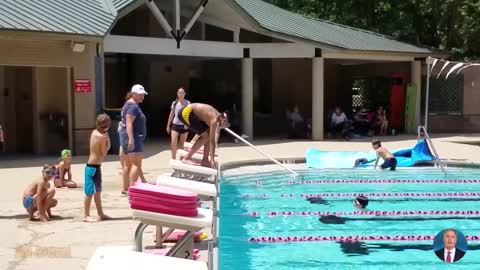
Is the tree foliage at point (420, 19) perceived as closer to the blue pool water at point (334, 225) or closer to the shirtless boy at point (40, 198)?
the blue pool water at point (334, 225)

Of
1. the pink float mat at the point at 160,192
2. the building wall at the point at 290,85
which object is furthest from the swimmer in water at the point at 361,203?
the building wall at the point at 290,85

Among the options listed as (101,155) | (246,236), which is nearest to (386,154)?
(246,236)

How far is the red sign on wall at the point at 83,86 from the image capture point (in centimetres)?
1655

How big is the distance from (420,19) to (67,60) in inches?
716

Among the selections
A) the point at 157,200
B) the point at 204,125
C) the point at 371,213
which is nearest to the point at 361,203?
the point at 371,213

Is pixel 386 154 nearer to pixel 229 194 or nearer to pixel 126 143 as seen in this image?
pixel 229 194

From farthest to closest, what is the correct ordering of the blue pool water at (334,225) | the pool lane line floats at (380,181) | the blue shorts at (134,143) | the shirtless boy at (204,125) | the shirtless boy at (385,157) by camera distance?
the shirtless boy at (385,157) < the pool lane line floats at (380,181) < the shirtless boy at (204,125) < the blue shorts at (134,143) < the blue pool water at (334,225)

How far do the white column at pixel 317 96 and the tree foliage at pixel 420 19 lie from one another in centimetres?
878

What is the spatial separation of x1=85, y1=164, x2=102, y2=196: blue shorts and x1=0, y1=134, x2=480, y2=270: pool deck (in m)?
0.41

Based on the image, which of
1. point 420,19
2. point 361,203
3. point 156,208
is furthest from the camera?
point 420,19

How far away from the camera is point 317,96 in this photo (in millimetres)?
21484

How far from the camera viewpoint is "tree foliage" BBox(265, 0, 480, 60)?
27531 mm

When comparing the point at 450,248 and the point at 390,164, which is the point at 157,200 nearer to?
the point at 450,248

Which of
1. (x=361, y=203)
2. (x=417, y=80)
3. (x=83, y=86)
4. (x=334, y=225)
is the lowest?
(x=334, y=225)
